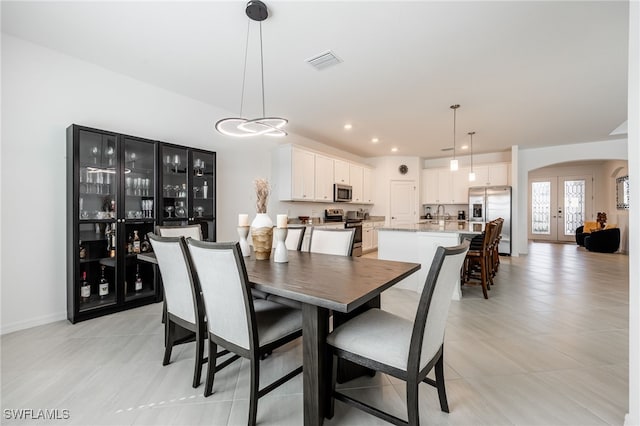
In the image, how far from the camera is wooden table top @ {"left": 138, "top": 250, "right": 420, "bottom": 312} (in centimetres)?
118

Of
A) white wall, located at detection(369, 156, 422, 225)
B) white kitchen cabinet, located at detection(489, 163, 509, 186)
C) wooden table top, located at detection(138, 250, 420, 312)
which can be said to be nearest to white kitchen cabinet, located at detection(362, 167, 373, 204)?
white wall, located at detection(369, 156, 422, 225)

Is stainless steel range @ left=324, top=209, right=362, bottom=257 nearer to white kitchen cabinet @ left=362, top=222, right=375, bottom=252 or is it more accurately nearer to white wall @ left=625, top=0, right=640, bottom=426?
white kitchen cabinet @ left=362, top=222, right=375, bottom=252

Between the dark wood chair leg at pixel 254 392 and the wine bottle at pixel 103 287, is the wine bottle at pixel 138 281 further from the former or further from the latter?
the dark wood chair leg at pixel 254 392

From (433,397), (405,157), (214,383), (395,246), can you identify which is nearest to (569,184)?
(405,157)

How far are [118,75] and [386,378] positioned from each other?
408 centimetres

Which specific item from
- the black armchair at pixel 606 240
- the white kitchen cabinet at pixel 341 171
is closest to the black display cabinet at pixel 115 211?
the white kitchen cabinet at pixel 341 171

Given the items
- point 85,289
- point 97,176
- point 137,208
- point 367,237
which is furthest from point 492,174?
point 85,289

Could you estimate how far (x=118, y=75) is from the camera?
10.2ft

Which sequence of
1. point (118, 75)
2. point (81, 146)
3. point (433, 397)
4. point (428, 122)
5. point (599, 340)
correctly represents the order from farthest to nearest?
point (428, 122) → point (118, 75) → point (81, 146) → point (599, 340) → point (433, 397)

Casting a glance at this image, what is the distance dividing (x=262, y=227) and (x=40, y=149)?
Result: 2.49 m

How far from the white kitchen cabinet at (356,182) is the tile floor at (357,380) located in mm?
4073

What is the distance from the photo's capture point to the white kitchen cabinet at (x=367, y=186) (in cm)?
716

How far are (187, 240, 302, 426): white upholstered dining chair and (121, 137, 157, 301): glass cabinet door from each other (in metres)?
2.06

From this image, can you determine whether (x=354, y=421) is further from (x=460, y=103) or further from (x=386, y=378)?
(x=460, y=103)
